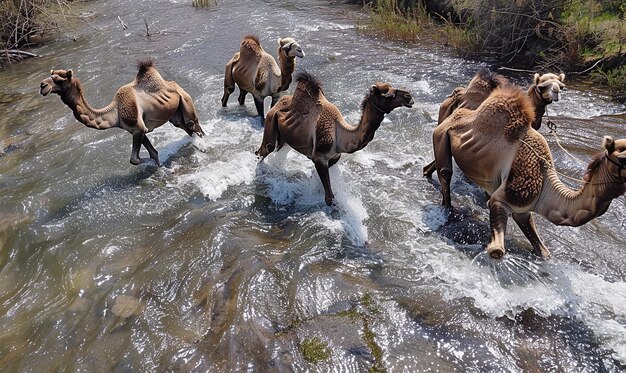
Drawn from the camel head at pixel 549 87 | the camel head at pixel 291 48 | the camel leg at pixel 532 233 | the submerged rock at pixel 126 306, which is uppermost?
the camel head at pixel 549 87

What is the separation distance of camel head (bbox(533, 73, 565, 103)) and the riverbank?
186 inches

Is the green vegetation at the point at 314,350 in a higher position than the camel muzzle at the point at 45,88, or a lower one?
lower

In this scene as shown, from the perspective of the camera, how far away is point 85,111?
6.50 meters

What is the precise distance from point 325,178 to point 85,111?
348cm

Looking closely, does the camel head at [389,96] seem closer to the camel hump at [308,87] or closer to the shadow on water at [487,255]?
the camel hump at [308,87]

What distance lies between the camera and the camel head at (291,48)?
733 cm

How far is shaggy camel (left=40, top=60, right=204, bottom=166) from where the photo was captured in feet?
20.9

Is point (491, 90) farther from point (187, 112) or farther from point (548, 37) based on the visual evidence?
point (548, 37)

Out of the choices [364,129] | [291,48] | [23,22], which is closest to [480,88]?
[364,129]

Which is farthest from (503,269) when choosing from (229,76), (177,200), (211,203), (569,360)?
(229,76)

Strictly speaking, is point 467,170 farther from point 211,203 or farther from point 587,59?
point 587,59

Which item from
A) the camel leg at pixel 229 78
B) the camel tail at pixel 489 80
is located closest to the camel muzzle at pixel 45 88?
the camel leg at pixel 229 78

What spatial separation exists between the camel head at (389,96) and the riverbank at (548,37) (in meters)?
5.96

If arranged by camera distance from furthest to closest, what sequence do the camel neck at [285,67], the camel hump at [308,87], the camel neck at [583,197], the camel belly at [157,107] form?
the camel neck at [285,67] < the camel belly at [157,107] < the camel hump at [308,87] < the camel neck at [583,197]
